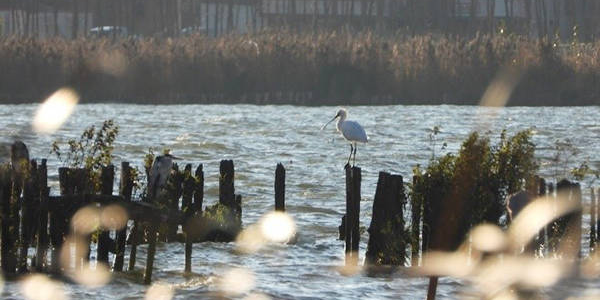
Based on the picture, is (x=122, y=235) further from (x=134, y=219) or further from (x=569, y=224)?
(x=569, y=224)

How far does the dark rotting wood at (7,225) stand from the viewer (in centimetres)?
1406

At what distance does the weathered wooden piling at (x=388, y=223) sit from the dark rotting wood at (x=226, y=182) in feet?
7.99

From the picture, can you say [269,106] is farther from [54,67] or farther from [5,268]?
[5,268]

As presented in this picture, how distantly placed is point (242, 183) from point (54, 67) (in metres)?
17.9

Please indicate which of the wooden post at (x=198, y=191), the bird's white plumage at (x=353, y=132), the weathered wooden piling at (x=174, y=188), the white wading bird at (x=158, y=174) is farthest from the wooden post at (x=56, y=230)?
the bird's white plumage at (x=353, y=132)

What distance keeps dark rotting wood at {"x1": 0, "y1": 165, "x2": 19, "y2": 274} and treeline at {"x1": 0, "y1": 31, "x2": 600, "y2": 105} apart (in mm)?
28776

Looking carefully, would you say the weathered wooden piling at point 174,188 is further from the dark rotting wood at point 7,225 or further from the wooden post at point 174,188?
the dark rotting wood at point 7,225

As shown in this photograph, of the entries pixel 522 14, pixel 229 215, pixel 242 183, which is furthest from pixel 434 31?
pixel 229 215

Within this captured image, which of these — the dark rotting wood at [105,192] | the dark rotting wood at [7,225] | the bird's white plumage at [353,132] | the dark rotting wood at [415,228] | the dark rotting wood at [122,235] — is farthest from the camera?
the bird's white plumage at [353,132]

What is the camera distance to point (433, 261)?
14.1 meters

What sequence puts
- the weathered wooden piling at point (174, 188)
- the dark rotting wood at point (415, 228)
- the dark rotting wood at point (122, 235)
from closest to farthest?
1. the dark rotting wood at point (122, 235)
2. the dark rotting wood at point (415, 228)
3. the weathered wooden piling at point (174, 188)

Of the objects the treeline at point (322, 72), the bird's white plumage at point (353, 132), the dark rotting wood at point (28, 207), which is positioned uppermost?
the treeline at point (322, 72)

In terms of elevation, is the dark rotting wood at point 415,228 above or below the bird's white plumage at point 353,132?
below

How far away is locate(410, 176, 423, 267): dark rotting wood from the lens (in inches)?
590
